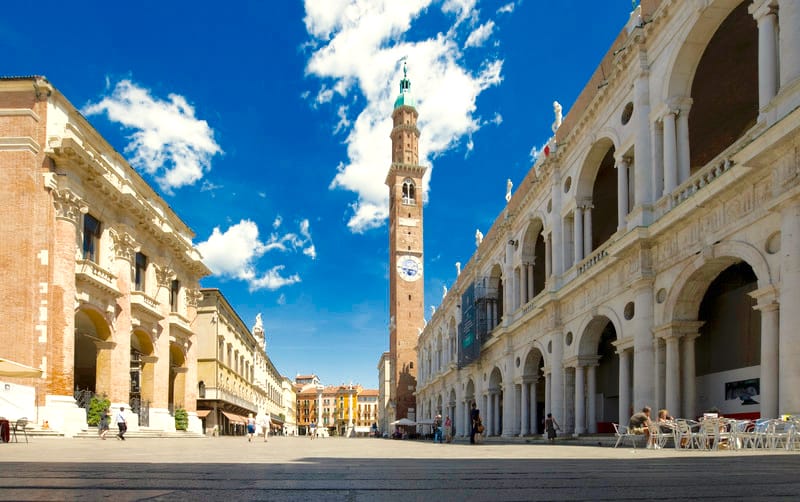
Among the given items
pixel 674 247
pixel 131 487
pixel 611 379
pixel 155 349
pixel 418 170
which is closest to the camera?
pixel 131 487

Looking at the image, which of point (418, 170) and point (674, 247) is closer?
point (674, 247)

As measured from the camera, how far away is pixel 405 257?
258 feet

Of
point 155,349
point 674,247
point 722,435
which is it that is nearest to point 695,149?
point 674,247

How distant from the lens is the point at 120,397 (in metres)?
28.4

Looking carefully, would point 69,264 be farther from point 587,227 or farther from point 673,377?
point 673,377

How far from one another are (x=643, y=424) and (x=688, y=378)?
1986mm

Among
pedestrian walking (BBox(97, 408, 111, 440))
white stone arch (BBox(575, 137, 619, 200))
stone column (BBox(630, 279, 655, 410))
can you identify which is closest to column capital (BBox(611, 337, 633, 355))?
stone column (BBox(630, 279, 655, 410))

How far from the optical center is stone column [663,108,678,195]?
18266mm

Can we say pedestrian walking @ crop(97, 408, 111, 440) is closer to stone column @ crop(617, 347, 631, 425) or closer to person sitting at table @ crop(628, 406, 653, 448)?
stone column @ crop(617, 347, 631, 425)

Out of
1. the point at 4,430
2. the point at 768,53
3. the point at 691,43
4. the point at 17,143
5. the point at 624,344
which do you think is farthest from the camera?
the point at 17,143

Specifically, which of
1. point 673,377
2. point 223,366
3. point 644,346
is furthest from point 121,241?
point 223,366

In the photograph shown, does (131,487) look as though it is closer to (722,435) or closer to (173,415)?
(722,435)

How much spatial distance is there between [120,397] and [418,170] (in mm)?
56656

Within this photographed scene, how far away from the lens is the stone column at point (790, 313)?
41.3ft
